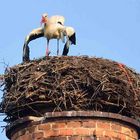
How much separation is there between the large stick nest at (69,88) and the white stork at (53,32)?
2.19 m

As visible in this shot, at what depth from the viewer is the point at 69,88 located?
8859mm

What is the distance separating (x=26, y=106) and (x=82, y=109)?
0.84 m

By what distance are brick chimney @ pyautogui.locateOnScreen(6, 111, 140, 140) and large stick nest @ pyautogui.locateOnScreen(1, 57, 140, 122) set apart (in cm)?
17

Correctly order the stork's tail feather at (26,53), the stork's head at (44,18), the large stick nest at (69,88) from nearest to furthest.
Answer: the large stick nest at (69,88), the stork's tail feather at (26,53), the stork's head at (44,18)

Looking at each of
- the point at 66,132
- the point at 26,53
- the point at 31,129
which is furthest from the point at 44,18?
the point at 66,132

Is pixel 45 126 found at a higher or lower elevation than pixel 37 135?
higher

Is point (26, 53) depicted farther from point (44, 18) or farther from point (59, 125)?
point (59, 125)

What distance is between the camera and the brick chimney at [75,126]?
8406 mm

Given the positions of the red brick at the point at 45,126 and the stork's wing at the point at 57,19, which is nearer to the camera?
the red brick at the point at 45,126

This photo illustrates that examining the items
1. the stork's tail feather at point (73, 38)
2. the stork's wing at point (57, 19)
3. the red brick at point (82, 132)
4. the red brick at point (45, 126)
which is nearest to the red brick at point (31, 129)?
the red brick at point (45, 126)

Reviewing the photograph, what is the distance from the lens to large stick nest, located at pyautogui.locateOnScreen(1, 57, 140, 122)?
8.73 meters

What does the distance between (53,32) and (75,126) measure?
158 inches

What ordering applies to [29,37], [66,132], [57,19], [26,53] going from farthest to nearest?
[57,19] → [29,37] → [26,53] → [66,132]

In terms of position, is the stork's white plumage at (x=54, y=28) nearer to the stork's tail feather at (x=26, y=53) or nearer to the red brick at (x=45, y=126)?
the stork's tail feather at (x=26, y=53)
